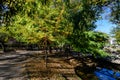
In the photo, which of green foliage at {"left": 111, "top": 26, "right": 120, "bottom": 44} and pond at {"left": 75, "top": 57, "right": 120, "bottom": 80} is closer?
pond at {"left": 75, "top": 57, "right": 120, "bottom": 80}

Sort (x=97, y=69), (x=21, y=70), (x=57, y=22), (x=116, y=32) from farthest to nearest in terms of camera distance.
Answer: (x=116, y=32) < (x=97, y=69) < (x=21, y=70) < (x=57, y=22)

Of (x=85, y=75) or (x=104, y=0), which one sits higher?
(x=104, y=0)

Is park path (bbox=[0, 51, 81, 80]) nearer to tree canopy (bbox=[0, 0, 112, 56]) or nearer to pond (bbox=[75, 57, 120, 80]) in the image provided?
pond (bbox=[75, 57, 120, 80])

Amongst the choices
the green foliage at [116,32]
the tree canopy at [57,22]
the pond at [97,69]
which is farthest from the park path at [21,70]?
the green foliage at [116,32]

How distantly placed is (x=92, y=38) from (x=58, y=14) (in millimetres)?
4728

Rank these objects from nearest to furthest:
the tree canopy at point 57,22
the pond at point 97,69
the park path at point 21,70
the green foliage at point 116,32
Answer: the tree canopy at point 57,22, the park path at point 21,70, the pond at point 97,69, the green foliage at point 116,32

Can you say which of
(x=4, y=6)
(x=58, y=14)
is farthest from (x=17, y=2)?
(x=58, y=14)

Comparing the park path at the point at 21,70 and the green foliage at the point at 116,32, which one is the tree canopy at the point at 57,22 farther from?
the green foliage at the point at 116,32

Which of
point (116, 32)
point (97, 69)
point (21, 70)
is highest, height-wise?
point (116, 32)

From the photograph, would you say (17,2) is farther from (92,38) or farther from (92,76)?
(92,76)

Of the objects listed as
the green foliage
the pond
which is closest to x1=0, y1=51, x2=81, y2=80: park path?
the pond

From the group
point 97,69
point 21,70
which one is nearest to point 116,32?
point 97,69

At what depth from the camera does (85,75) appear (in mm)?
24656

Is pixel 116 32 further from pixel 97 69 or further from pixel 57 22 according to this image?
pixel 57 22
